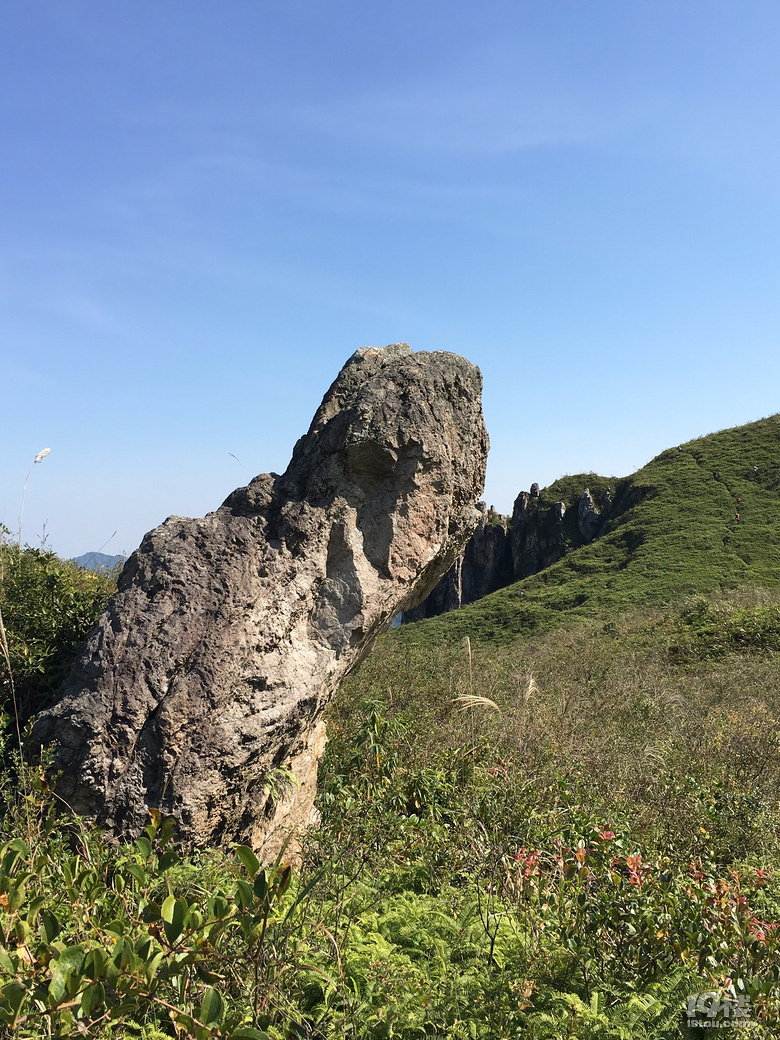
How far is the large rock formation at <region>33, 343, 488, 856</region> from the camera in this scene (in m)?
4.69

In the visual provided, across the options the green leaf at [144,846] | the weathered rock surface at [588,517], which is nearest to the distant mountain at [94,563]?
the green leaf at [144,846]

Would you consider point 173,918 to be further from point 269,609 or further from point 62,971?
point 269,609

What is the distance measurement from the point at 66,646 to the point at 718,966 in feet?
16.6

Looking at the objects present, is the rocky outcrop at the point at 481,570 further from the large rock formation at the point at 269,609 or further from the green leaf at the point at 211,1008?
the green leaf at the point at 211,1008

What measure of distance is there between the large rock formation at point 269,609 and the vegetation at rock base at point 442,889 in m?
0.38

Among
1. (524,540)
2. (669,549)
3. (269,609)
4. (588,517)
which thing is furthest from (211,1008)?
(524,540)

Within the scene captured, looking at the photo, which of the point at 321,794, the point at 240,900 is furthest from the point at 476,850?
the point at 240,900

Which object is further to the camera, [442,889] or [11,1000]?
[442,889]

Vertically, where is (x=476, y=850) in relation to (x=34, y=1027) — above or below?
below

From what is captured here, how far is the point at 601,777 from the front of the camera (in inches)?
269

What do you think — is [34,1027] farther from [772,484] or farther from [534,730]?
[772,484]

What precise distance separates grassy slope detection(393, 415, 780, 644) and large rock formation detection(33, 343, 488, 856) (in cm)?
1829

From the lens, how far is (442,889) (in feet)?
14.6

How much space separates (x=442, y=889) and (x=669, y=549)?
29409mm
